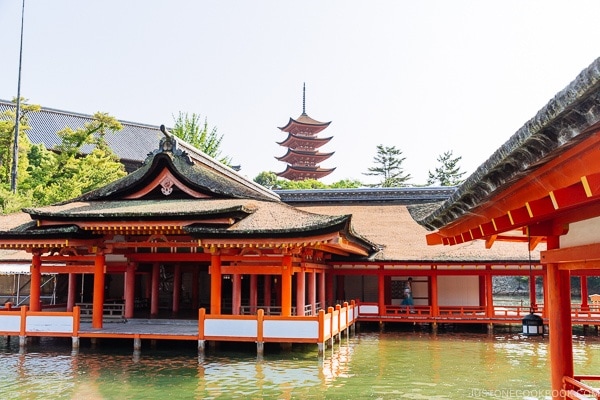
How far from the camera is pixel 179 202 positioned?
1783 cm

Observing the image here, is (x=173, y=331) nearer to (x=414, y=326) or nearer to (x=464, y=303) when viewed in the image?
(x=414, y=326)

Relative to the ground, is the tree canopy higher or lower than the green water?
higher

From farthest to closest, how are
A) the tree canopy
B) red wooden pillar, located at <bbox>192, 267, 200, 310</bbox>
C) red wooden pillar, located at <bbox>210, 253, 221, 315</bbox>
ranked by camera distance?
1. the tree canopy
2. red wooden pillar, located at <bbox>192, 267, 200, 310</bbox>
3. red wooden pillar, located at <bbox>210, 253, 221, 315</bbox>

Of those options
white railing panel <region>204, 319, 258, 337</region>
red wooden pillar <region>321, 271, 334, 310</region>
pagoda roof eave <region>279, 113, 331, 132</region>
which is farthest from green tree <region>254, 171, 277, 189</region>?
white railing panel <region>204, 319, 258, 337</region>

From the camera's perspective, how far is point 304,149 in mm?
63750

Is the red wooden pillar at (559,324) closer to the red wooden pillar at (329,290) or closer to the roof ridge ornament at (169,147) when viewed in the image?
the roof ridge ornament at (169,147)

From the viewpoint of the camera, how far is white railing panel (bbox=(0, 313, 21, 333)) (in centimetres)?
1625

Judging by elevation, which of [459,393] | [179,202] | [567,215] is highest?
[179,202]

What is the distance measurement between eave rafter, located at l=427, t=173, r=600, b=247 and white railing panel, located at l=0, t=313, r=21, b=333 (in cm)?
1283

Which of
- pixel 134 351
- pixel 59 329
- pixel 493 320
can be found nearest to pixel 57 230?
pixel 59 329

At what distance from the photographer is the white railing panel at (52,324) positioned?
52.8 feet

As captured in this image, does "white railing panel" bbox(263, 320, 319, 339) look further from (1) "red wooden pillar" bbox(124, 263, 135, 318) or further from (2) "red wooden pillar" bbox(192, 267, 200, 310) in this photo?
(2) "red wooden pillar" bbox(192, 267, 200, 310)

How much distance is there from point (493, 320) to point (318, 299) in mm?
6294

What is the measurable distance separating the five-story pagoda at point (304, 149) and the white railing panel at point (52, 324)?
4692 centimetres
